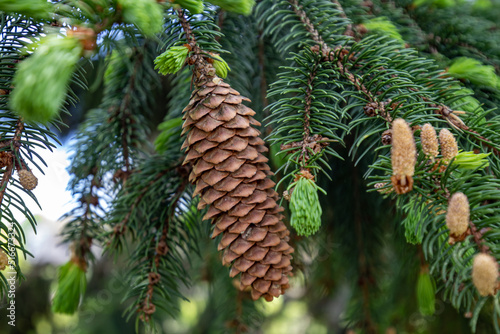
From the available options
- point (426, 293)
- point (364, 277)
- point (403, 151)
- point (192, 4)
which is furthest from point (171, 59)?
point (364, 277)

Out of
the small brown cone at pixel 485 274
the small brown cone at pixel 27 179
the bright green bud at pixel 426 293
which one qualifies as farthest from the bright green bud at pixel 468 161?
Answer: the small brown cone at pixel 27 179

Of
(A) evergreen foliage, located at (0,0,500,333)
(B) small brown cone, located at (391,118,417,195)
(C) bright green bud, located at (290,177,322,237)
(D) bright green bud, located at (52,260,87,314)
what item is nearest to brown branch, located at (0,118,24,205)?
(A) evergreen foliage, located at (0,0,500,333)

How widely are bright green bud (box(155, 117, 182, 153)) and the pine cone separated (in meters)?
0.20

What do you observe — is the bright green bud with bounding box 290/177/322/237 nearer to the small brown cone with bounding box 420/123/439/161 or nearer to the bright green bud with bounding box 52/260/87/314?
the small brown cone with bounding box 420/123/439/161

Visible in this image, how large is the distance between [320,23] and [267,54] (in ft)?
0.70

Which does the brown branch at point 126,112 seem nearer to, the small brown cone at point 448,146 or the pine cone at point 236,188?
the pine cone at point 236,188

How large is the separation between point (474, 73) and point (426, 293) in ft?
1.39

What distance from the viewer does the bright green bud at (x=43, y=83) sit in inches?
15.3

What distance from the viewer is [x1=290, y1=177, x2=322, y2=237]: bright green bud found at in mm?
513

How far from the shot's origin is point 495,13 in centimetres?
108

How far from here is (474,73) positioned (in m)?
0.67

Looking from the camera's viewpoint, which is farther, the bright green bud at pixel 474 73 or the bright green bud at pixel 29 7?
the bright green bud at pixel 474 73

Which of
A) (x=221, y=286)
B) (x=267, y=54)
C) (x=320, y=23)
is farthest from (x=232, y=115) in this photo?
(x=221, y=286)

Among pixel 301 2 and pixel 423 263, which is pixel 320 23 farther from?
pixel 423 263
